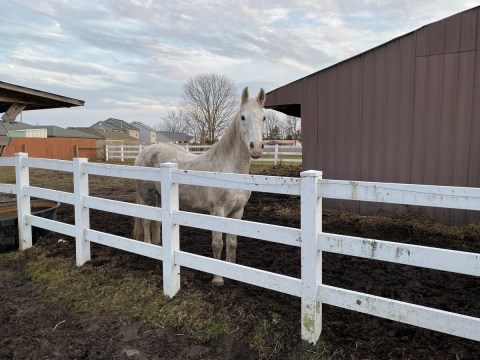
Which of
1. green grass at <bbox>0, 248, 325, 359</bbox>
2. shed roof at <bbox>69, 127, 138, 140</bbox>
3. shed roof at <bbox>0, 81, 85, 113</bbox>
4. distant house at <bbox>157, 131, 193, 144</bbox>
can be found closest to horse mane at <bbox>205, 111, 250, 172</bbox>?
green grass at <bbox>0, 248, 325, 359</bbox>

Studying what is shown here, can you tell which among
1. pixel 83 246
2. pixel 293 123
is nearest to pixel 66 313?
pixel 83 246

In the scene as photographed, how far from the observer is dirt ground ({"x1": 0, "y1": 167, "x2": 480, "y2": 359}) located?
263cm

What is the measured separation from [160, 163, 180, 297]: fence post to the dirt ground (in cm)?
23

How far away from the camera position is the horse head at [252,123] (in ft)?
11.9

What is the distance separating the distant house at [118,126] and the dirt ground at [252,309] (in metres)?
75.0

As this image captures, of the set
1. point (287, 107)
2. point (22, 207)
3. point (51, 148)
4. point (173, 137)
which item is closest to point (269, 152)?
point (287, 107)

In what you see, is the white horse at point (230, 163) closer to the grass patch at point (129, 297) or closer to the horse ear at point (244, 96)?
the horse ear at point (244, 96)

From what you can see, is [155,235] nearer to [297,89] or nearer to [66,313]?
[66,313]

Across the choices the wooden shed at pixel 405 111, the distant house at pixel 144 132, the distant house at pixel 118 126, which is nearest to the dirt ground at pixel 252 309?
the wooden shed at pixel 405 111

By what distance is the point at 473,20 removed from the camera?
641 centimetres

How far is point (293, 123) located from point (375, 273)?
6614 centimetres

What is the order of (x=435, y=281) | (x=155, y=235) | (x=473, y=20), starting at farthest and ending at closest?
(x=473, y=20), (x=155, y=235), (x=435, y=281)

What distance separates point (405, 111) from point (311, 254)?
221 inches

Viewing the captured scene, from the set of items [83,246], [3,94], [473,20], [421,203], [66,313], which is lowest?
[66,313]
